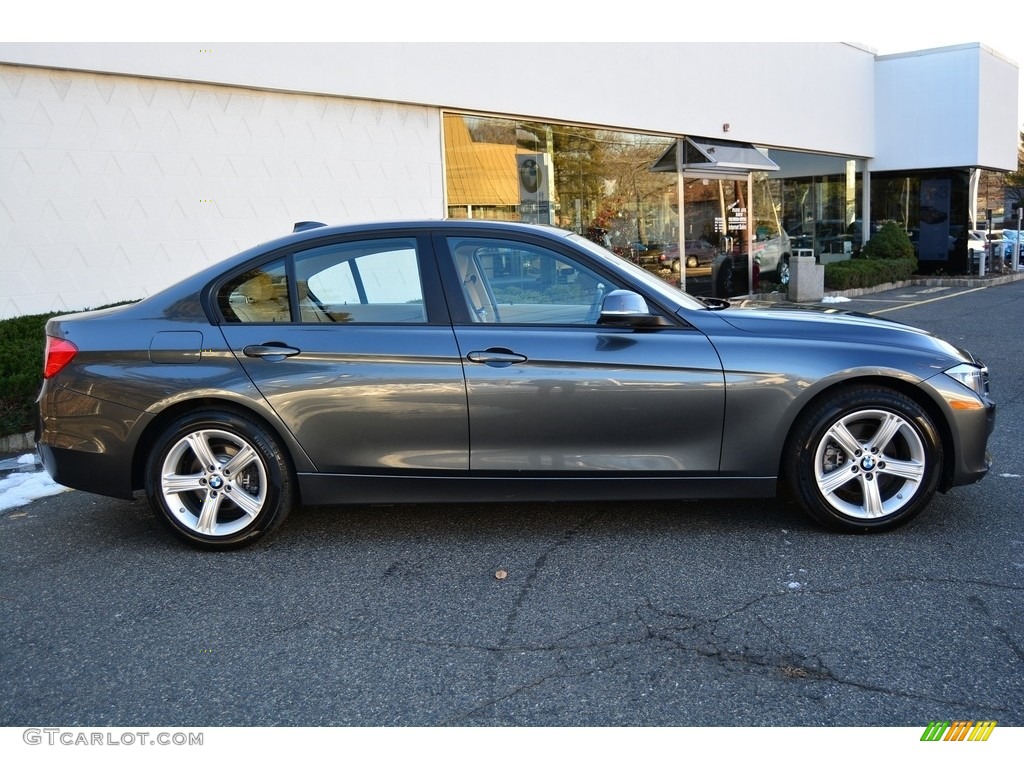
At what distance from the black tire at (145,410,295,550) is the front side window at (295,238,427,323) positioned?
25.4 inches

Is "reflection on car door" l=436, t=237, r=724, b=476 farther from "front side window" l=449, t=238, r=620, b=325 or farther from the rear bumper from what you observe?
the rear bumper

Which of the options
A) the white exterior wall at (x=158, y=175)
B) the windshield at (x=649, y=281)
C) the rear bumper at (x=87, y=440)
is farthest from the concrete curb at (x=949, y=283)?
the rear bumper at (x=87, y=440)

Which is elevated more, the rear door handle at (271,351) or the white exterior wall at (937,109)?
the white exterior wall at (937,109)

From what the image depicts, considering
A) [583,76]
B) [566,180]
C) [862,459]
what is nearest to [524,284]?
[862,459]

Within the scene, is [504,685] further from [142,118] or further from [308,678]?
[142,118]

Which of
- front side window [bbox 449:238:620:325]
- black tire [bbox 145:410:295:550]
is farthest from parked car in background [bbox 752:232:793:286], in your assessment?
black tire [bbox 145:410:295:550]

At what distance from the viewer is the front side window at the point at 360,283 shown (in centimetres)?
452

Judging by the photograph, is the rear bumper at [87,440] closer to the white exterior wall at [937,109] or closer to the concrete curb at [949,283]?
the concrete curb at [949,283]

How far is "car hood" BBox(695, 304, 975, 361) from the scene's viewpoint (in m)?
4.43

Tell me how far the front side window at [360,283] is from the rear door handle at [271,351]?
0.18 meters

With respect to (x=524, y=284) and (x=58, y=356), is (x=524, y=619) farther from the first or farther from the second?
(x=58, y=356)

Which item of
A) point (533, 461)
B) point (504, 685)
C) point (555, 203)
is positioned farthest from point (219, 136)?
point (504, 685)

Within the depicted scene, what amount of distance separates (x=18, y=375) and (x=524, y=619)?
16.1ft

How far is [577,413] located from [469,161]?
848 centimetres
